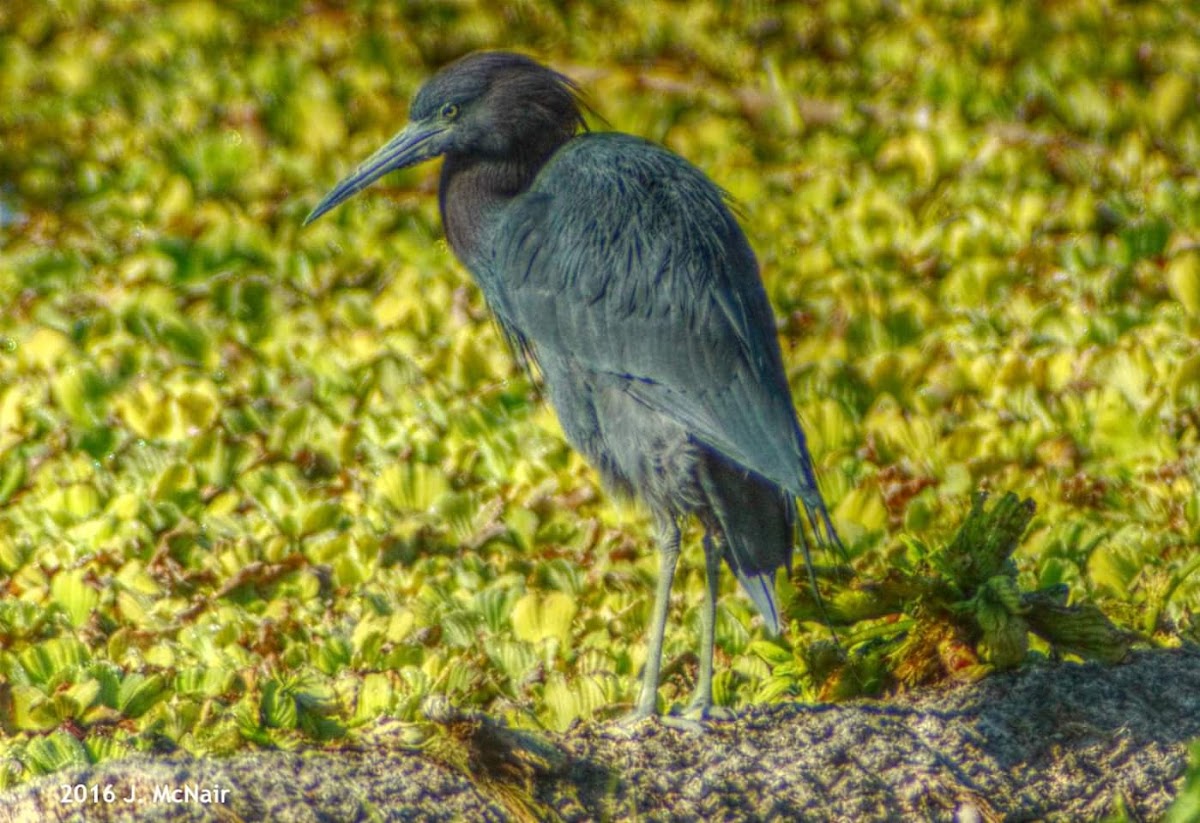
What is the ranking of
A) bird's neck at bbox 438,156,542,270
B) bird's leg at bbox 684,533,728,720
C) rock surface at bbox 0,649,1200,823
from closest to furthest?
1. rock surface at bbox 0,649,1200,823
2. bird's leg at bbox 684,533,728,720
3. bird's neck at bbox 438,156,542,270

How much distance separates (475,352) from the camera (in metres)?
5.11

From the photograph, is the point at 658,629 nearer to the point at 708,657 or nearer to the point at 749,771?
the point at 708,657

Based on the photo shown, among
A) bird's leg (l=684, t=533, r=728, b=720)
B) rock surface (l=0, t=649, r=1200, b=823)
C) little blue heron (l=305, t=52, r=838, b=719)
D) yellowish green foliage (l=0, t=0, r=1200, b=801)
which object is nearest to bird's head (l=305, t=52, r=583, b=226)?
little blue heron (l=305, t=52, r=838, b=719)

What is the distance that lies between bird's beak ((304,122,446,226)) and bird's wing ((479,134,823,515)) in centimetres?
37

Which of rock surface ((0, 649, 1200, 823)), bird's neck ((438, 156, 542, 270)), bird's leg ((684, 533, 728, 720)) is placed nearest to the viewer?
rock surface ((0, 649, 1200, 823))

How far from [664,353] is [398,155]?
0.90 meters

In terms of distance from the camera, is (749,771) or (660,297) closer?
(749,771)

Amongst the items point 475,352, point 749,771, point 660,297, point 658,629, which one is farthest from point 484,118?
point 749,771

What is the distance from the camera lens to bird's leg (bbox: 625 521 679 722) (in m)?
3.29

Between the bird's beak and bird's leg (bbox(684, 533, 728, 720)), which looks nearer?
bird's leg (bbox(684, 533, 728, 720))

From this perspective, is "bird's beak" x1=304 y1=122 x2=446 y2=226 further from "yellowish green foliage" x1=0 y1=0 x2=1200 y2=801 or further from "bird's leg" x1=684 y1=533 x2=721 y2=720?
"bird's leg" x1=684 y1=533 x2=721 y2=720

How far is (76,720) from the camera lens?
3318 mm

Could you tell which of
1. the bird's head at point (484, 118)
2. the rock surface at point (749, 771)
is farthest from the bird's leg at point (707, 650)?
the bird's head at point (484, 118)

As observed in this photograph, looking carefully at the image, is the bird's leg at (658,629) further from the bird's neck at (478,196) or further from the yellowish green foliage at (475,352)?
the bird's neck at (478,196)
